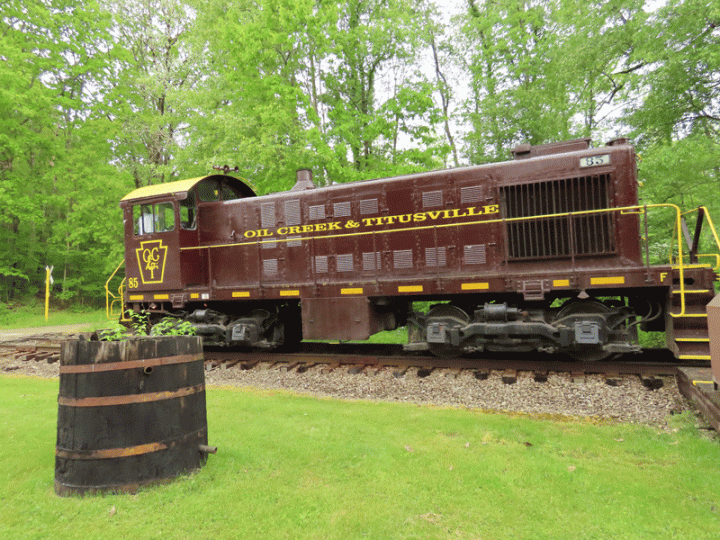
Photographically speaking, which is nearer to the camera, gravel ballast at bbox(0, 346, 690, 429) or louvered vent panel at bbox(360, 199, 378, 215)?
gravel ballast at bbox(0, 346, 690, 429)

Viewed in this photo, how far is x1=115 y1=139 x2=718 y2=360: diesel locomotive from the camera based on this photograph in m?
6.25

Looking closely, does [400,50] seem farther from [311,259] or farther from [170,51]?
[170,51]

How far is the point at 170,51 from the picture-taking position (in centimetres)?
2033

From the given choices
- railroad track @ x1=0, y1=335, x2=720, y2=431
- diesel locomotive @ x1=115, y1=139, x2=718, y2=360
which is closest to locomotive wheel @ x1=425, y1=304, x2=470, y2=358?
diesel locomotive @ x1=115, y1=139, x2=718, y2=360

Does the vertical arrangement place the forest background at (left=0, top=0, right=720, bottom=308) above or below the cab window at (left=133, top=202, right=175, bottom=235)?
above

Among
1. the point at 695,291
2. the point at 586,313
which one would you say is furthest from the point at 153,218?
the point at 695,291

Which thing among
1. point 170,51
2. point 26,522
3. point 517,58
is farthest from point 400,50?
point 26,522

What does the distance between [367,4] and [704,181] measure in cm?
1160

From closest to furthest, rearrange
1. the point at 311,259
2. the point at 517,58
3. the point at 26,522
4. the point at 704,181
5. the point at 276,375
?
the point at 26,522 → the point at 276,375 → the point at 311,259 → the point at 704,181 → the point at 517,58

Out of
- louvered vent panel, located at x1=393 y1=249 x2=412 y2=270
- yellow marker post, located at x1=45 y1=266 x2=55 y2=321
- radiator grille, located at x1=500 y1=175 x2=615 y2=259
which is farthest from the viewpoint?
yellow marker post, located at x1=45 y1=266 x2=55 y2=321

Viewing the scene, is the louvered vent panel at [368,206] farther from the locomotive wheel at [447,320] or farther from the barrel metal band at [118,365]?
the barrel metal band at [118,365]

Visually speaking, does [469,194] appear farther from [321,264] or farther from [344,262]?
[321,264]

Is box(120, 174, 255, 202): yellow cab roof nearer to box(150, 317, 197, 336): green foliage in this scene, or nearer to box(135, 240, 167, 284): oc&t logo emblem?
box(135, 240, 167, 284): oc&t logo emblem

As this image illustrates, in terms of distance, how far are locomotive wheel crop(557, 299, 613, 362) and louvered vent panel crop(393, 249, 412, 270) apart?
8.56 ft
